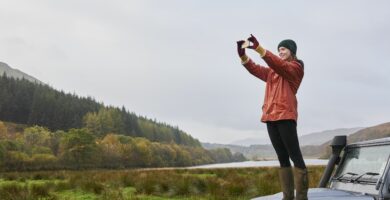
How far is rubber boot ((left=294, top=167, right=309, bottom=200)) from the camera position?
3.84 m

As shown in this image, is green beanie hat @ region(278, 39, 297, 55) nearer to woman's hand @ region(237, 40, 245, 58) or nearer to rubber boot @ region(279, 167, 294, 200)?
woman's hand @ region(237, 40, 245, 58)

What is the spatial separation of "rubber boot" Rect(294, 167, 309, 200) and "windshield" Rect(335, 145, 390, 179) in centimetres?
53

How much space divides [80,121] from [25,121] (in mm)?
21313

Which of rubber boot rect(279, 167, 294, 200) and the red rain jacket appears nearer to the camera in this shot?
the red rain jacket

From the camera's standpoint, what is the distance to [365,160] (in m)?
4.19

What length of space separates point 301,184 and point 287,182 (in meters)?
0.26

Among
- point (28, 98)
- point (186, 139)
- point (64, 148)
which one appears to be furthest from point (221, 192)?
point (186, 139)

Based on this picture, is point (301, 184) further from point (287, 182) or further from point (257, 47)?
point (257, 47)

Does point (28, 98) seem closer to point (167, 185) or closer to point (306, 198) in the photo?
point (167, 185)

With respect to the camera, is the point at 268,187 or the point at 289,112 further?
the point at 268,187

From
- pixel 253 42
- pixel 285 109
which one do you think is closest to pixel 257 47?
pixel 253 42

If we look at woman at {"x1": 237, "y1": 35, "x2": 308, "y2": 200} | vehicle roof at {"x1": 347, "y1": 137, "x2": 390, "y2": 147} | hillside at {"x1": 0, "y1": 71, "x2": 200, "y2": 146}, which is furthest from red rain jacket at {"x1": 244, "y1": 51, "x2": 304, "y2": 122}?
hillside at {"x1": 0, "y1": 71, "x2": 200, "y2": 146}

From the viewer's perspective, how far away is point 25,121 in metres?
137

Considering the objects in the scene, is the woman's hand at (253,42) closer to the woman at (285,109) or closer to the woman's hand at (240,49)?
the woman at (285,109)
